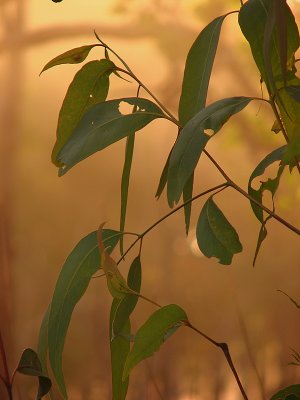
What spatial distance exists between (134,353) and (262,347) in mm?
992

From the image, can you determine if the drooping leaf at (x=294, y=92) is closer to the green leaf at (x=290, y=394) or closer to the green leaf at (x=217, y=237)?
the green leaf at (x=217, y=237)

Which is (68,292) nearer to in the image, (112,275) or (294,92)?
(112,275)

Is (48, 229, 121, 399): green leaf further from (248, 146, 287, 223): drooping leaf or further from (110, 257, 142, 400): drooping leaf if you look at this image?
(248, 146, 287, 223): drooping leaf

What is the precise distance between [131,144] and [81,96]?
0.31 feet

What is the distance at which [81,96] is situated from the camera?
38.6 inches

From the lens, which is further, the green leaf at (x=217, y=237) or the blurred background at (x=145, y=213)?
the blurred background at (x=145, y=213)

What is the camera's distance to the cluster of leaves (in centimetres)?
78

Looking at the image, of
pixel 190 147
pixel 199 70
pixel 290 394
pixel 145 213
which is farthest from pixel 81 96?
pixel 145 213

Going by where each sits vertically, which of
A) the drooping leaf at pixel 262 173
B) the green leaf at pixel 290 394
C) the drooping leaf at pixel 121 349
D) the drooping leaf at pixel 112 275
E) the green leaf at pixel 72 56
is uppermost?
the green leaf at pixel 72 56

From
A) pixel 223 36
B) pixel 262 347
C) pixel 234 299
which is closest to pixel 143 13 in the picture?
pixel 223 36

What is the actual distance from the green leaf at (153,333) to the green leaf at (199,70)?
23 centimetres

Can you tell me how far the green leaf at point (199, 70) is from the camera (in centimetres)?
90

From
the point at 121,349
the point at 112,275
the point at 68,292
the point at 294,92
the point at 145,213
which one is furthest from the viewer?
the point at 145,213

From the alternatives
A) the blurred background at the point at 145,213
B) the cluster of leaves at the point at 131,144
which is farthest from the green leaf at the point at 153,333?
the blurred background at the point at 145,213
